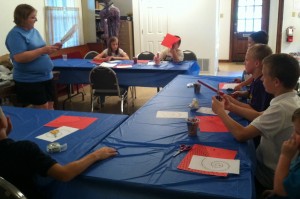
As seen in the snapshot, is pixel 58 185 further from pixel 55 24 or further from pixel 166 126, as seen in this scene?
pixel 55 24

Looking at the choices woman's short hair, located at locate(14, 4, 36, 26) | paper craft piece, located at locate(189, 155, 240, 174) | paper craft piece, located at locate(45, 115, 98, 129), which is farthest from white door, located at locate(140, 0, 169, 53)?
paper craft piece, located at locate(189, 155, 240, 174)

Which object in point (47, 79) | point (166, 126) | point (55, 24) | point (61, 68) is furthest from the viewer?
point (55, 24)

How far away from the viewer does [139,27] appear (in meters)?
7.22

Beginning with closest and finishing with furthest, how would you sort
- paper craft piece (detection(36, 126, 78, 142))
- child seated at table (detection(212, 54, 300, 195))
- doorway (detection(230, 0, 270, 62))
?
child seated at table (detection(212, 54, 300, 195)) < paper craft piece (detection(36, 126, 78, 142)) < doorway (detection(230, 0, 270, 62))

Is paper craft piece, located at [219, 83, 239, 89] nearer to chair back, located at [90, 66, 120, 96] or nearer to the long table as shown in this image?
the long table

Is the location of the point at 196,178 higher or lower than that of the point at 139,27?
lower

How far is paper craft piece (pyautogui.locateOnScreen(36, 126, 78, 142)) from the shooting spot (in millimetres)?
1857

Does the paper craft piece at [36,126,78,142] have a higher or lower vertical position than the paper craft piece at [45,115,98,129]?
lower

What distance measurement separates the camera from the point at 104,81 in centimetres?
404

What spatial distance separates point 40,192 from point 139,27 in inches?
241

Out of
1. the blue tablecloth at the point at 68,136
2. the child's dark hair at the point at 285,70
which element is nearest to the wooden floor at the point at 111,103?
the blue tablecloth at the point at 68,136

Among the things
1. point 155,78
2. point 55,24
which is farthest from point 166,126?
→ point 55,24

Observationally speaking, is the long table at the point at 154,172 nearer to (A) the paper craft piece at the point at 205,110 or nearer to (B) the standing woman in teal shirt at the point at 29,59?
(A) the paper craft piece at the point at 205,110

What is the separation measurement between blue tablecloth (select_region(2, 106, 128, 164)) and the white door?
5.06m
